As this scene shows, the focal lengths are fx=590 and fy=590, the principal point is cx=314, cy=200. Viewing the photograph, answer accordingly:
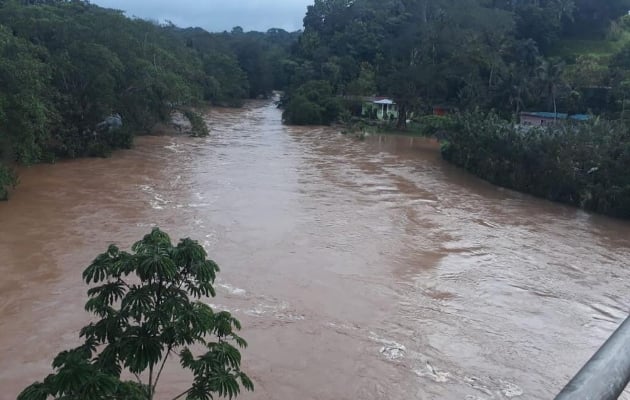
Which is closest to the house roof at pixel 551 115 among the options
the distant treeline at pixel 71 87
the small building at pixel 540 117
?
the small building at pixel 540 117

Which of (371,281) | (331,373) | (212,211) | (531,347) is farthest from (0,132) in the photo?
(531,347)

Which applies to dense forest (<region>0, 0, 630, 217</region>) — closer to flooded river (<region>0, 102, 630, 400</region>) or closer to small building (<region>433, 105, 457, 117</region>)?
small building (<region>433, 105, 457, 117</region>)

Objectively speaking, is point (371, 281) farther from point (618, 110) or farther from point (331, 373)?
point (618, 110)

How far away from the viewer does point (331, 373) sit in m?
7.72

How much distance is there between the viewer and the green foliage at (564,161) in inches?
703

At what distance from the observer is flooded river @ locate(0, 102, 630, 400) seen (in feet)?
25.9

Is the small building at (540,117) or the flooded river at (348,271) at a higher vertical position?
the small building at (540,117)

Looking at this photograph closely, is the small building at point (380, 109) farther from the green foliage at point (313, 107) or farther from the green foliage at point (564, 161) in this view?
the green foliage at point (564, 161)

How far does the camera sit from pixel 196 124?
3030 cm

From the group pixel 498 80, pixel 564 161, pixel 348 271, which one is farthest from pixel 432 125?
pixel 348 271

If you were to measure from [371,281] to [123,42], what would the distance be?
19.3 meters

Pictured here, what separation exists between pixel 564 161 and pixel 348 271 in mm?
10930

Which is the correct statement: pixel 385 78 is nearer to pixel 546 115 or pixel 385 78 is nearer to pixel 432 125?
pixel 432 125

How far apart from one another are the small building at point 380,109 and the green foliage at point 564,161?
1863 cm
